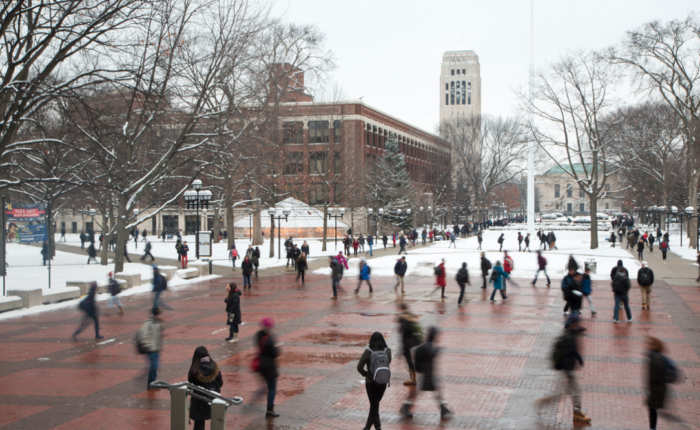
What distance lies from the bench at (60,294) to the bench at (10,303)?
0.92 metres

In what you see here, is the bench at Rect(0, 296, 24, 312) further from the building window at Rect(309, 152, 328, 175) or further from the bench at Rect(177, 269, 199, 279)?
the building window at Rect(309, 152, 328, 175)

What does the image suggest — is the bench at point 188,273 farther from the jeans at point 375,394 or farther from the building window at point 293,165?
the building window at point 293,165

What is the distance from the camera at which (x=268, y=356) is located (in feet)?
28.5

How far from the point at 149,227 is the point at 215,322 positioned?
71425 millimetres

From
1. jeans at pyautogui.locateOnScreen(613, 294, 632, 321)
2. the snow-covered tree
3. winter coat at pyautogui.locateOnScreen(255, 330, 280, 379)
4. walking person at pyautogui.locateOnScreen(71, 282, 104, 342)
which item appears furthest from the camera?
the snow-covered tree

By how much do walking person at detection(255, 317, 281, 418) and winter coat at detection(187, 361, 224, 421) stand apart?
1266mm

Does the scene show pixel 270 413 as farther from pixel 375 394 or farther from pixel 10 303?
pixel 10 303

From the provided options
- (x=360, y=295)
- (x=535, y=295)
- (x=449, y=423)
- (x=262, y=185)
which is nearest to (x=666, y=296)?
(x=535, y=295)

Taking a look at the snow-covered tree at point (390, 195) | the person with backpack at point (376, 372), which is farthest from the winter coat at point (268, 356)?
the snow-covered tree at point (390, 195)

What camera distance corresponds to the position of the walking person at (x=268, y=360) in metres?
8.63

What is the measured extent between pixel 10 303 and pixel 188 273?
990cm

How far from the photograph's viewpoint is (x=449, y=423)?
8.45 m

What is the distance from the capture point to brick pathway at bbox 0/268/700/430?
8.78 m

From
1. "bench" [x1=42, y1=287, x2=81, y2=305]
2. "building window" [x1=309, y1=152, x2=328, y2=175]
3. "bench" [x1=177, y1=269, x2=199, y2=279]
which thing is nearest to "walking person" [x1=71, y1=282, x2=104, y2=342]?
"bench" [x1=42, y1=287, x2=81, y2=305]
